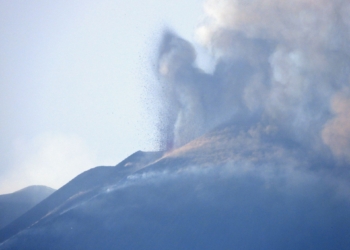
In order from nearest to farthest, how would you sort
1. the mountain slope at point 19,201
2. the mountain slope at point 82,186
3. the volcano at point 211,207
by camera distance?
1. the volcano at point 211,207
2. the mountain slope at point 82,186
3. the mountain slope at point 19,201

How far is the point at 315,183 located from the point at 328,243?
10.7 m

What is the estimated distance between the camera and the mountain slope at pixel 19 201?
12225 centimetres

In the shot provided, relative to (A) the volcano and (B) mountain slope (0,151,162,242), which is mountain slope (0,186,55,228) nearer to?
(B) mountain slope (0,151,162,242)

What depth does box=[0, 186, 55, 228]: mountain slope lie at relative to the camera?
122m

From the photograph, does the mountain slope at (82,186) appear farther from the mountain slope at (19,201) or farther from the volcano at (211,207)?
the mountain slope at (19,201)

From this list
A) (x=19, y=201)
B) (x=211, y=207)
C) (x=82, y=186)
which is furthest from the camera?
(x=19, y=201)

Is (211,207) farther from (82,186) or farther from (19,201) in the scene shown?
(19,201)

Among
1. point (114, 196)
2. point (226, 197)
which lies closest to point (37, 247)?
point (114, 196)

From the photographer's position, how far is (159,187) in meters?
78.9

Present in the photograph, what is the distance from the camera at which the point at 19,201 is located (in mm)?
129375

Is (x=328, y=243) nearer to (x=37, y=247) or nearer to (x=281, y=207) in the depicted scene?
(x=281, y=207)

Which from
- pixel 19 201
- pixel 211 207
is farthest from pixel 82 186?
pixel 19 201

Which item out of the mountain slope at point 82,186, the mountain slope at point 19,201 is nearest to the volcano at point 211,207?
the mountain slope at point 82,186

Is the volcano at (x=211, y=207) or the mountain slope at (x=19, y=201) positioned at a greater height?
the mountain slope at (x=19, y=201)
